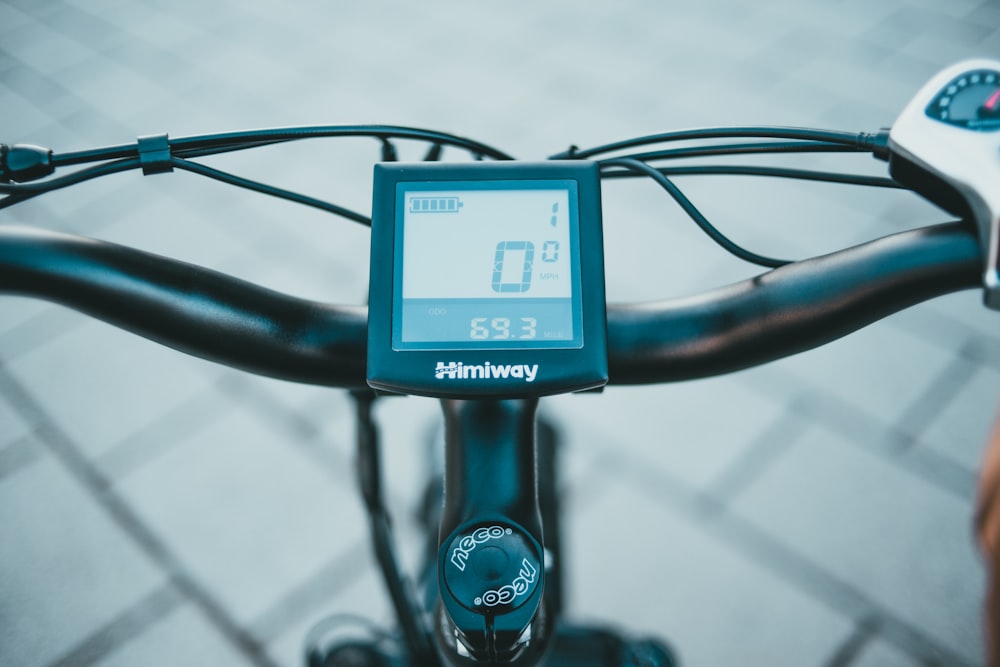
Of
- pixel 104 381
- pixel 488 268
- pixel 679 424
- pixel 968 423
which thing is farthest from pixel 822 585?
pixel 104 381

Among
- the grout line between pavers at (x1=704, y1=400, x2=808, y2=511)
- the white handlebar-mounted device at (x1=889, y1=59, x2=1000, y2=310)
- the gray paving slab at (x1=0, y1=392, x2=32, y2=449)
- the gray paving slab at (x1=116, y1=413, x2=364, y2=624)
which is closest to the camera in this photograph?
the white handlebar-mounted device at (x1=889, y1=59, x2=1000, y2=310)

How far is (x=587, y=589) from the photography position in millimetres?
1391

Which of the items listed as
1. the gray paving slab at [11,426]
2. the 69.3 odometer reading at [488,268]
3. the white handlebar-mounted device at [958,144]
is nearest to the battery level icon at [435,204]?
the 69.3 odometer reading at [488,268]

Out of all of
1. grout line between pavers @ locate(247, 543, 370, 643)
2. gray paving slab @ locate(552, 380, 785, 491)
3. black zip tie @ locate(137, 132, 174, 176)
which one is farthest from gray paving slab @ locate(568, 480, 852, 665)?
black zip tie @ locate(137, 132, 174, 176)

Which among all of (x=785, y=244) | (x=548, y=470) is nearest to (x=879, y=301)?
(x=548, y=470)

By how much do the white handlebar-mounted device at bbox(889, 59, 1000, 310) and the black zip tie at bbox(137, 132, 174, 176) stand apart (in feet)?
1.78

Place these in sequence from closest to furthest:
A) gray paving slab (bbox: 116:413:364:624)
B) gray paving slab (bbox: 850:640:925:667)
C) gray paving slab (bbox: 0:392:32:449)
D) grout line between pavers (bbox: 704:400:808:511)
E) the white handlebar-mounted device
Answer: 1. the white handlebar-mounted device
2. gray paving slab (bbox: 850:640:925:667)
3. gray paving slab (bbox: 116:413:364:624)
4. grout line between pavers (bbox: 704:400:808:511)
5. gray paving slab (bbox: 0:392:32:449)

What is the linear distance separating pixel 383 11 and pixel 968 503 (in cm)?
261

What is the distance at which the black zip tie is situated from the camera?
1.93 feet

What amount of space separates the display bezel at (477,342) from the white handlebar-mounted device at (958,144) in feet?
0.78

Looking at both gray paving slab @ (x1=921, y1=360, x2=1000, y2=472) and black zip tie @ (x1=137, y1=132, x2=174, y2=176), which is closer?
black zip tie @ (x1=137, y1=132, x2=174, y2=176)

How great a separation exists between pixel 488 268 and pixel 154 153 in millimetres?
266

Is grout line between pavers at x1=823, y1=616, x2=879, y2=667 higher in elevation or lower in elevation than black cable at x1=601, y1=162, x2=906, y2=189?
lower

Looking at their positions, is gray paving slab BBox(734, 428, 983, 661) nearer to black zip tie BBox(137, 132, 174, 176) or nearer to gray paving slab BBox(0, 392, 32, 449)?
black zip tie BBox(137, 132, 174, 176)
